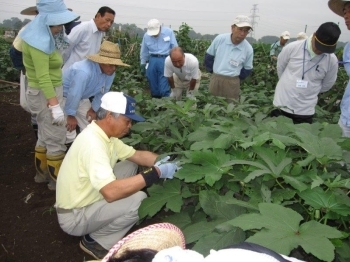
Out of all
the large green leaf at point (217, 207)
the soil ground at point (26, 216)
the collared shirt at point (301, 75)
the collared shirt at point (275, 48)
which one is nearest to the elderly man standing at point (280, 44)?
the collared shirt at point (275, 48)

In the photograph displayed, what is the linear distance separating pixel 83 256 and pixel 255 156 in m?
1.52

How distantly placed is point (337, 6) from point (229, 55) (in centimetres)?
150

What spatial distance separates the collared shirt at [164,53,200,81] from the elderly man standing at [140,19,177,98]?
0.98ft

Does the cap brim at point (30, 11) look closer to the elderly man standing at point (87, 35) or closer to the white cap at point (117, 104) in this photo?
the elderly man standing at point (87, 35)

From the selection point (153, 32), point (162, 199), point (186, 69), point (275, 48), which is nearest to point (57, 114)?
point (162, 199)

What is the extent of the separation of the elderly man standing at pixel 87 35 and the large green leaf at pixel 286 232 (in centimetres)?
302

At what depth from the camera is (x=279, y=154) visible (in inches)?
61.3

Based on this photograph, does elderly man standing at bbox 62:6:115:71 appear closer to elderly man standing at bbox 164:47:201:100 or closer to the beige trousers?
elderly man standing at bbox 164:47:201:100

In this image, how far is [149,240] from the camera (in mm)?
945

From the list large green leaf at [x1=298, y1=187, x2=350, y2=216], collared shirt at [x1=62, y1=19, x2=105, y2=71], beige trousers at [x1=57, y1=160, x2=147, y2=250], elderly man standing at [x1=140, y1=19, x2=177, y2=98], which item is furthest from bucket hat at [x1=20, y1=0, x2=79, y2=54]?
elderly man standing at [x1=140, y1=19, x2=177, y2=98]

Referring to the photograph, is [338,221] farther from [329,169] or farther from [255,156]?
[255,156]

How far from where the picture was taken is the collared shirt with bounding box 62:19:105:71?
3637 millimetres

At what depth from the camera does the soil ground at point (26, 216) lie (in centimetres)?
250

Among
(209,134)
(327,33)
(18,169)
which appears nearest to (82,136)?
(209,134)
